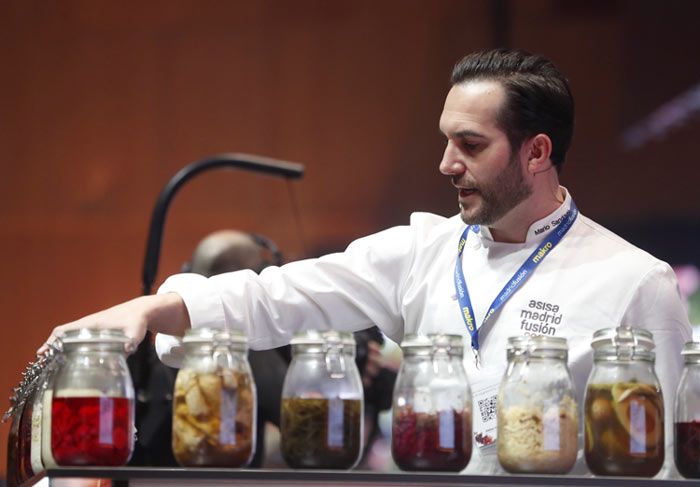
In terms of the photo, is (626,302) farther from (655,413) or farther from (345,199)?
(345,199)

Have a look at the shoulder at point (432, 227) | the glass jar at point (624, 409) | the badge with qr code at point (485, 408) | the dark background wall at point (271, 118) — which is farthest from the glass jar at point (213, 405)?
the dark background wall at point (271, 118)

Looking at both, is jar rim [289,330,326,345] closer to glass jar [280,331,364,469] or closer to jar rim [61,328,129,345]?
glass jar [280,331,364,469]

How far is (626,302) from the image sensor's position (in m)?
2.08

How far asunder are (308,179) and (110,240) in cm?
91

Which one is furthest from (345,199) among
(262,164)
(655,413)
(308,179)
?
(655,413)

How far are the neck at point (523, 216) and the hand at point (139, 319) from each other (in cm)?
62

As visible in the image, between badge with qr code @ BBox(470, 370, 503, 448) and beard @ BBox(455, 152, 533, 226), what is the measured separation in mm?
278

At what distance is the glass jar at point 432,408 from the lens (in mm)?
1552

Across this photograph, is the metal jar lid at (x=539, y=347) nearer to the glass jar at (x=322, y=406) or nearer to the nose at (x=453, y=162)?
the glass jar at (x=322, y=406)

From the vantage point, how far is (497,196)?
215 cm

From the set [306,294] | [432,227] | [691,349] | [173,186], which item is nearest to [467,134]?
[432,227]

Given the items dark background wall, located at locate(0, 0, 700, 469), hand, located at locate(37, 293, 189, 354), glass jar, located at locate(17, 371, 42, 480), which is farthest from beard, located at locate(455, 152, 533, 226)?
dark background wall, located at locate(0, 0, 700, 469)

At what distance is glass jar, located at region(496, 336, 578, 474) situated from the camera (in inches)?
60.8

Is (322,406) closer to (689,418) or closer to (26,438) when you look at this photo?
(689,418)
